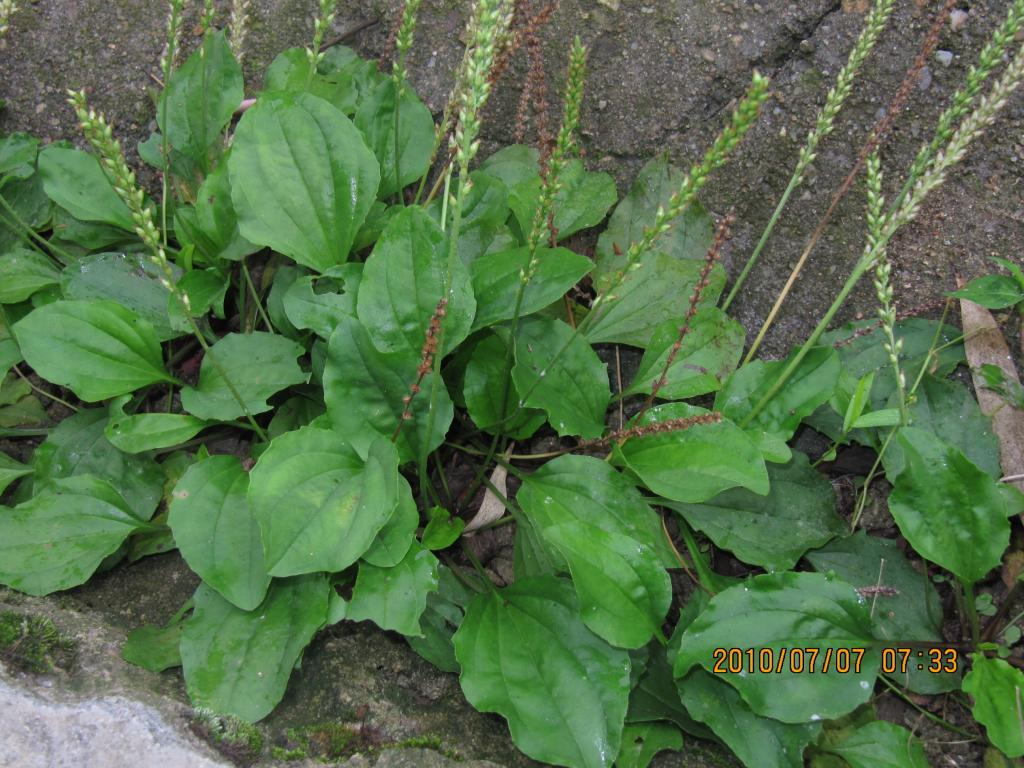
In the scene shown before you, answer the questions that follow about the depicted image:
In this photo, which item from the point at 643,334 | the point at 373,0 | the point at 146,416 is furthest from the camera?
the point at 373,0

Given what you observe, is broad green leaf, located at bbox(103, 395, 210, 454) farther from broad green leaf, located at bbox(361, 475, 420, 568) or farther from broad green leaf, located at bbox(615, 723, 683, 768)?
broad green leaf, located at bbox(615, 723, 683, 768)

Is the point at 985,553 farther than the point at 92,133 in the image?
Yes

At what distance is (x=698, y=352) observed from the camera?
2.76 metres

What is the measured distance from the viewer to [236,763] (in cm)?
194

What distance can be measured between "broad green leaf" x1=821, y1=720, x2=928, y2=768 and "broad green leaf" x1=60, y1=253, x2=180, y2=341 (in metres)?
2.41

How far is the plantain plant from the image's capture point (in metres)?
2.24

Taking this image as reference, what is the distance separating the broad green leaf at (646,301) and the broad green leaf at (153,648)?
5.19 ft

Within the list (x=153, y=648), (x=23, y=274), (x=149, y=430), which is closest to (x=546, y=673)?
(x=153, y=648)

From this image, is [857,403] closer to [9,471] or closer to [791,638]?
[791,638]

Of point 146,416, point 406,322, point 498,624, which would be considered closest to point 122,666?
point 146,416

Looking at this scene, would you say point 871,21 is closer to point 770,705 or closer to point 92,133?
point 770,705

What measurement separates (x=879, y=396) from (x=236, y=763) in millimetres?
2168

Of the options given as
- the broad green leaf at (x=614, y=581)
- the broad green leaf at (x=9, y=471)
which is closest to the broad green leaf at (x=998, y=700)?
the broad green leaf at (x=614, y=581)

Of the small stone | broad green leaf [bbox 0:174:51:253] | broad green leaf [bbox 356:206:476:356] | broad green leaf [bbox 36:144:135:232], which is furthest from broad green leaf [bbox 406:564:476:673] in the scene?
the small stone
